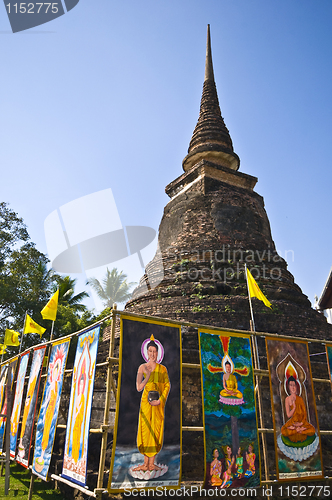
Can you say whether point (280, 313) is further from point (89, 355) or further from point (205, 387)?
point (89, 355)

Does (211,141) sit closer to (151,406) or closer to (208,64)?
(208,64)

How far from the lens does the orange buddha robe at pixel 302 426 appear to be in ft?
18.9

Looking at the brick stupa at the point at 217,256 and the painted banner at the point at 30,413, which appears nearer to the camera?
the painted banner at the point at 30,413

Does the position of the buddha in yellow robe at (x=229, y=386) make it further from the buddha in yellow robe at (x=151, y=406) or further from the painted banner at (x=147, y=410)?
the buddha in yellow robe at (x=151, y=406)

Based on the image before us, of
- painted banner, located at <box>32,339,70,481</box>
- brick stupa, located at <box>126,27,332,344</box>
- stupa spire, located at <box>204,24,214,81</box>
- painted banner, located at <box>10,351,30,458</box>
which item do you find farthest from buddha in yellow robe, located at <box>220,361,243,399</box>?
stupa spire, located at <box>204,24,214,81</box>

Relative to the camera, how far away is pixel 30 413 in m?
7.08

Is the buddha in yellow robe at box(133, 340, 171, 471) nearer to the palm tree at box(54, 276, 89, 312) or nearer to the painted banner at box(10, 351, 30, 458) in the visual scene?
the painted banner at box(10, 351, 30, 458)

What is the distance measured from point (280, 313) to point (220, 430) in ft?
17.4

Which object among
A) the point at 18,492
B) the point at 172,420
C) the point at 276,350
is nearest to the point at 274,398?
the point at 276,350

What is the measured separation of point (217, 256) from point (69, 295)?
61.6 feet

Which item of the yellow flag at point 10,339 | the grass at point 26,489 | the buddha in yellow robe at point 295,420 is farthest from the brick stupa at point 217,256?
Result: the grass at point 26,489

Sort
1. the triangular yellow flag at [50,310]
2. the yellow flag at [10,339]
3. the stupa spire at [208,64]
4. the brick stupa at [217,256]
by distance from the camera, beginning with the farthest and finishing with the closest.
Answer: the stupa spire at [208,64], the yellow flag at [10,339], the brick stupa at [217,256], the triangular yellow flag at [50,310]

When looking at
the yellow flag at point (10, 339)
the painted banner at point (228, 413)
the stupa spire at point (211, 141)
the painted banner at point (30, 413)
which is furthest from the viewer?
the stupa spire at point (211, 141)

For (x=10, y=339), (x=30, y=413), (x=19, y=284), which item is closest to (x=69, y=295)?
(x=19, y=284)
